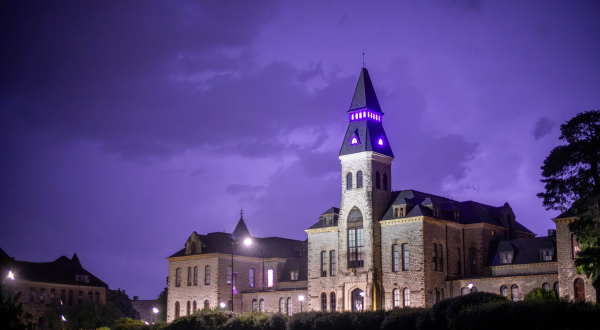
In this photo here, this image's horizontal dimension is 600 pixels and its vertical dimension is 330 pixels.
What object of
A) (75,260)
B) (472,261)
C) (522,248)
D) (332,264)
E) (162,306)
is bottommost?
(162,306)

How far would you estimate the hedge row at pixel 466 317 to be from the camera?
3341cm

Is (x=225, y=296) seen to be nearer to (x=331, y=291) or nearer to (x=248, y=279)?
(x=248, y=279)

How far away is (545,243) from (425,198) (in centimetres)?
1255

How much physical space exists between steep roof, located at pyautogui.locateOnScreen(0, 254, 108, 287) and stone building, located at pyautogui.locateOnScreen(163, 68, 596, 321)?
3316 centimetres

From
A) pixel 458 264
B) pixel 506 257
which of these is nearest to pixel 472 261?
pixel 458 264

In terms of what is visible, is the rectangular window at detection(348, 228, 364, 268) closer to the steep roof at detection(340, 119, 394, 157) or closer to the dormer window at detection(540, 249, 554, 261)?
the steep roof at detection(340, 119, 394, 157)

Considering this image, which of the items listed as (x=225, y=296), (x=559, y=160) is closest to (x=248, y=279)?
(x=225, y=296)

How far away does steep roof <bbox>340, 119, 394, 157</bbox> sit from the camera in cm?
6700

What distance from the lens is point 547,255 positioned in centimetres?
6041

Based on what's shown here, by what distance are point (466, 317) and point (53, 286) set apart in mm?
69530

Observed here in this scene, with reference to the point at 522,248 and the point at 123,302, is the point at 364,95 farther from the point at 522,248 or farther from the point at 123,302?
the point at 123,302

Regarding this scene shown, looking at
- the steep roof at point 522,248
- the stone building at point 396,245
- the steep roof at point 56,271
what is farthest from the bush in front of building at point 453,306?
the steep roof at point 56,271

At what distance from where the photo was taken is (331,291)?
68188mm

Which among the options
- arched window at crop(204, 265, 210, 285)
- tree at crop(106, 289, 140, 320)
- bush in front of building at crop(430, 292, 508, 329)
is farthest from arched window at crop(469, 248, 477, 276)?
tree at crop(106, 289, 140, 320)
